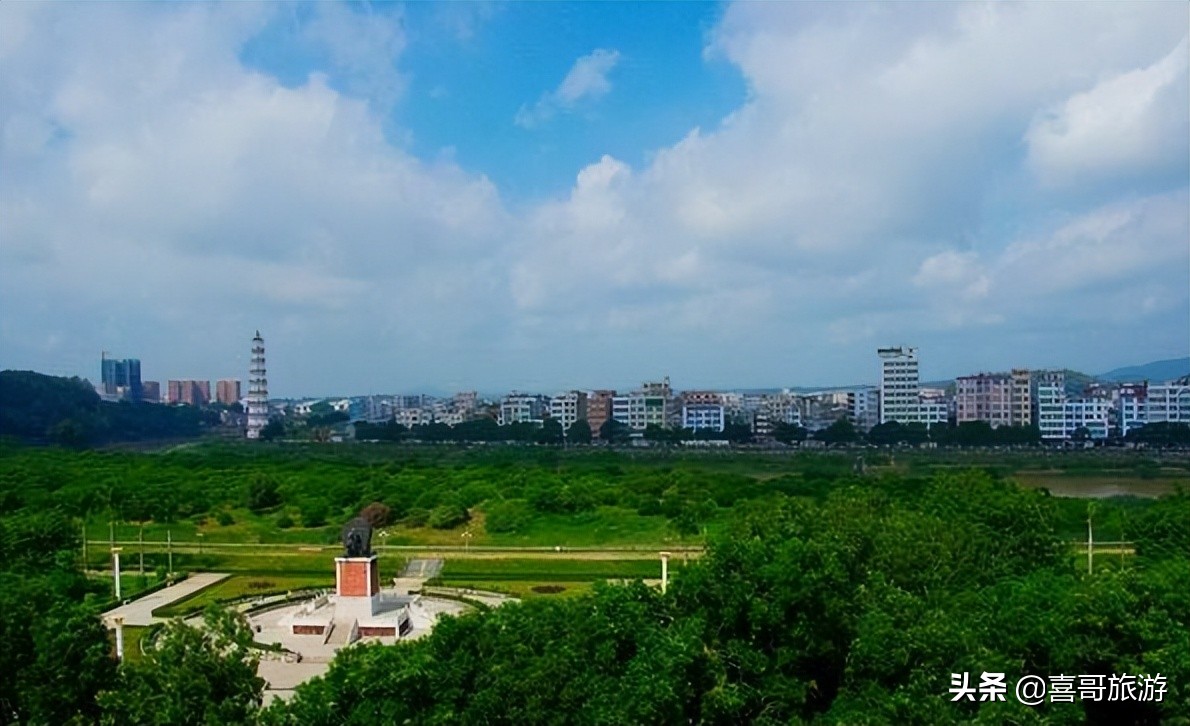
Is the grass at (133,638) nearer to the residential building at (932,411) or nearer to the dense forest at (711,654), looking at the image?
the dense forest at (711,654)

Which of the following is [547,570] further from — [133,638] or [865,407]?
[865,407]

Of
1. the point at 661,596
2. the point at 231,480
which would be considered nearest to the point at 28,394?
the point at 231,480

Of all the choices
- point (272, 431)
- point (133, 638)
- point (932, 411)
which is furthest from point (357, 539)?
point (272, 431)

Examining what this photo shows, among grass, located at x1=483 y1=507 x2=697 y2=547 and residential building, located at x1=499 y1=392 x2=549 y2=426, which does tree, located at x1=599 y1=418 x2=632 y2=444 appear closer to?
residential building, located at x1=499 y1=392 x2=549 y2=426

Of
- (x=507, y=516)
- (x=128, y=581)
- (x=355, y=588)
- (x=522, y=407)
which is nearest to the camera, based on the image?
(x=355, y=588)

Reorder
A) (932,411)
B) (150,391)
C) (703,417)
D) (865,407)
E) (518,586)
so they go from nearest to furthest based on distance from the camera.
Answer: (518,586)
(932,411)
(703,417)
(865,407)
(150,391)

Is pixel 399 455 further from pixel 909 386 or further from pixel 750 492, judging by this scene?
pixel 909 386
